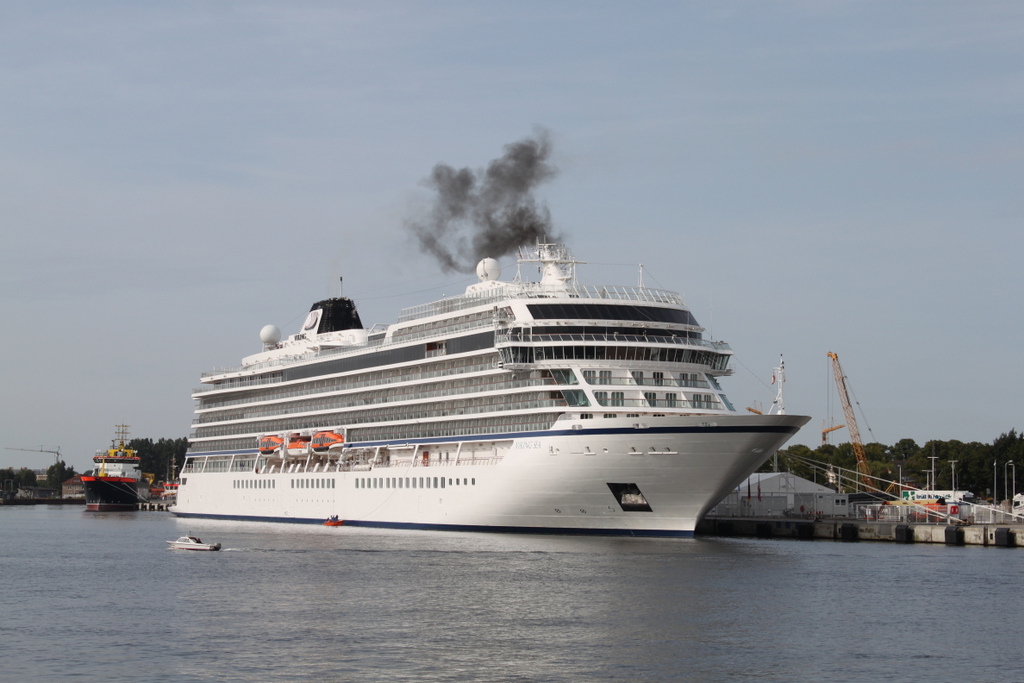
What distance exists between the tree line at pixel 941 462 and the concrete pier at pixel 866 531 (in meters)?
22.7

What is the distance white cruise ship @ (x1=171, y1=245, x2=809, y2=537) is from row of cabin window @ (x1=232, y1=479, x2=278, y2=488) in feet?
3.49

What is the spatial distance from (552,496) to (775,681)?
97.4 feet

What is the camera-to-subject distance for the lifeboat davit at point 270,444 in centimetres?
8344

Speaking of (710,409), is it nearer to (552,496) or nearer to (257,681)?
(552,496)

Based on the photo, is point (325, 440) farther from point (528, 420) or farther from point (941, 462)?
point (941, 462)

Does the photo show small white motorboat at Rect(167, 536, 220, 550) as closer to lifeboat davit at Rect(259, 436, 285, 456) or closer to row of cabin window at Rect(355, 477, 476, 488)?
row of cabin window at Rect(355, 477, 476, 488)

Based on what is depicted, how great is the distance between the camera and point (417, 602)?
3916 centimetres

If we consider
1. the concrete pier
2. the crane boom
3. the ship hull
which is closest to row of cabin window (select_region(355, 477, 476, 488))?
the ship hull

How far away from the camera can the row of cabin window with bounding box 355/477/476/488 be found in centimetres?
6328

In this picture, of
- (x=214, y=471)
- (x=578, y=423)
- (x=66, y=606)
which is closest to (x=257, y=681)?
(x=66, y=606)

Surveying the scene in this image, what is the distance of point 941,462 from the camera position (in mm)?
127375

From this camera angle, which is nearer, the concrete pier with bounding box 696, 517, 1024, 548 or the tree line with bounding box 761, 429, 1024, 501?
the concrete pier with bounding box 696, 517, 1024, 548

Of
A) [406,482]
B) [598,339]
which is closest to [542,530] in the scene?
[598,339]

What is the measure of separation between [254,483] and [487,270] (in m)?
26.9
